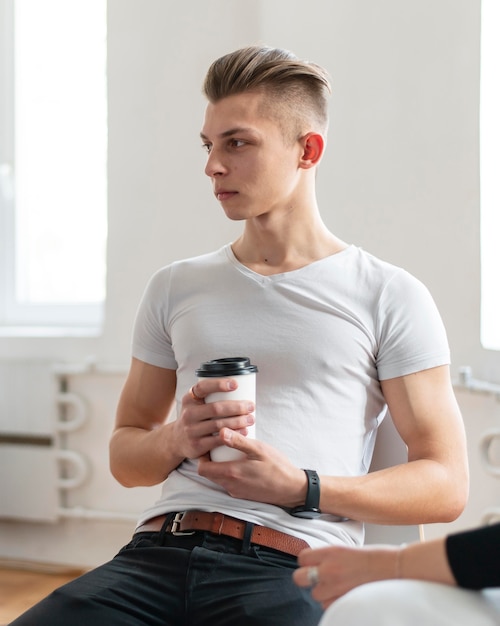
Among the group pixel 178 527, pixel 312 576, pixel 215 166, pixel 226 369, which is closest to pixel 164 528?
pixel 178 527

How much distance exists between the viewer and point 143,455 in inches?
61.7

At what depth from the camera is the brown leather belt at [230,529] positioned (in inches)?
53.6

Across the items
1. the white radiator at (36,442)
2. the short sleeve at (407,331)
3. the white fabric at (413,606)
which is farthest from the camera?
the white radiator at (36,442)

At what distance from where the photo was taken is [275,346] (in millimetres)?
1501

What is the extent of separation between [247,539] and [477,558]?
52 centimetres

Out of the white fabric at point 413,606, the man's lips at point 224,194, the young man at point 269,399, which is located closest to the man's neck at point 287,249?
the young man at point 269,399

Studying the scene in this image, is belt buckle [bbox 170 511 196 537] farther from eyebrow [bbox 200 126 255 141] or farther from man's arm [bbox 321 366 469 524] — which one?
eyebrow [bbox 200 126 255 141]

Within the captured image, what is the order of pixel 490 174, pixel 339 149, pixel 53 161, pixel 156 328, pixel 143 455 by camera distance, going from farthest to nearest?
pixel 53 161 → pixel 339 149 → pixel 490 174 → pixel 156 328 → pixel 143 455

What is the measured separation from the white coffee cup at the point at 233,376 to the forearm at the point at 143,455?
176mm

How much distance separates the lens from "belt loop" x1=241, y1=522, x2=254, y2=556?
1.35 meters

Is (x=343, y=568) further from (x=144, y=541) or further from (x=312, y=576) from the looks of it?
(x=144, y=541)

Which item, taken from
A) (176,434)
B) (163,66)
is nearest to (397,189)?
(163,66)

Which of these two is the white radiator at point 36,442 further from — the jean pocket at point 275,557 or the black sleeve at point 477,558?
the black sleeve at point 477,558

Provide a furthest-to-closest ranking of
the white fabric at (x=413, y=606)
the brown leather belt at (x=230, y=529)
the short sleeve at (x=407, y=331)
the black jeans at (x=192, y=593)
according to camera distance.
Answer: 1. the short sleeve at (x=407, y=331)
2. the brown leather belt at (x=230, y=529)
3. the black jeans at (x=192, y=593)
4. the white fabric at (x=413, y=606)
